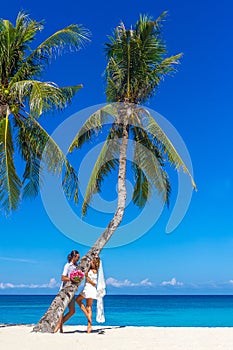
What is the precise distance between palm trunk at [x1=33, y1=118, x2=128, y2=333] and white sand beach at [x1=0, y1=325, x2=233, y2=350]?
20.6 inches

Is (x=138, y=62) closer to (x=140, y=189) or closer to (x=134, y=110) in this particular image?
(x=134, y=110)

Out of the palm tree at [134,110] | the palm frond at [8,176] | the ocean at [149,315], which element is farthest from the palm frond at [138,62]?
the ocean at [149,315]

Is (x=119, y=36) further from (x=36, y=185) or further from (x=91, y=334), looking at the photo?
(x=91, y=334)

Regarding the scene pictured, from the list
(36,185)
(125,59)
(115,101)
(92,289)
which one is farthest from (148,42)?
(92,289)

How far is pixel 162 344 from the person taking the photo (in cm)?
1028

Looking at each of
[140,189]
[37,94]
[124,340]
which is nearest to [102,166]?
[140,189]

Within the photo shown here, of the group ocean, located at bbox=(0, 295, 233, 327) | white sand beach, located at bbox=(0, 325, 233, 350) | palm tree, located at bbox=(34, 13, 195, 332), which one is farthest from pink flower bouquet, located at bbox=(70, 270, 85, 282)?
ocean, located at bbox=(0, 295, 233, 327)

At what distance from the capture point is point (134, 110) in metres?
15.0

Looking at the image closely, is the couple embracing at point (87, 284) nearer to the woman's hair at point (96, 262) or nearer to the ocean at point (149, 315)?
the woman's hair at point (96, 262)

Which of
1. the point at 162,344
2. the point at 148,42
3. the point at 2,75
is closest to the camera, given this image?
the point at 162,344

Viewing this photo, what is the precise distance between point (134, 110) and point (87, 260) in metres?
4.89

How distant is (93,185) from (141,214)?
67.7 inches

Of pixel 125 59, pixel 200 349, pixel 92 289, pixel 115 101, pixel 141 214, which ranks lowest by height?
pixel 200 349

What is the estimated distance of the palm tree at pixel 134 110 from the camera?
14.9 m
